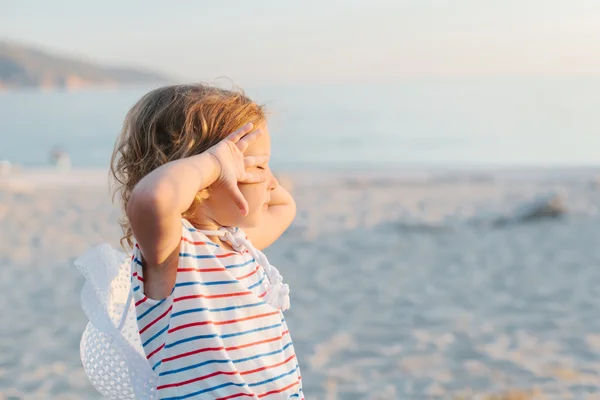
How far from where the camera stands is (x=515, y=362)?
3965 millimetres

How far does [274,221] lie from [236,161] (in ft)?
1.72

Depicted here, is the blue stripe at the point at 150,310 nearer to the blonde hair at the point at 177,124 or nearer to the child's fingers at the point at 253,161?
the blonde hair at the point at 177,124

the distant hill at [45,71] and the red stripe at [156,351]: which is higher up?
the distant hill at [45,71]

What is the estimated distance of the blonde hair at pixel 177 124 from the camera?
5.61ft

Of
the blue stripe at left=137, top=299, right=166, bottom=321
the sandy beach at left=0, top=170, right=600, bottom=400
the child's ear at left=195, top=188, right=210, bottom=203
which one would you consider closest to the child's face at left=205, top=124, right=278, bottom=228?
the child's ear at left=195, top=188, right=210, bottom=203

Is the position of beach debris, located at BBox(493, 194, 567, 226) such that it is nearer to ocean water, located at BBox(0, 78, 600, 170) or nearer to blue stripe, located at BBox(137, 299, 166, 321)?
blue stripe, located at BBox(137, 299, 166, 321)

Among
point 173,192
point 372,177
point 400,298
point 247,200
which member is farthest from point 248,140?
point 372,177

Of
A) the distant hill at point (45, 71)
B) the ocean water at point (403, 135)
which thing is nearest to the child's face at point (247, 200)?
the ocean water at point (403, 135)

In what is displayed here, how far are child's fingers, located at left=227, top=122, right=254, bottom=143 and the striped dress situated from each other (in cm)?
22

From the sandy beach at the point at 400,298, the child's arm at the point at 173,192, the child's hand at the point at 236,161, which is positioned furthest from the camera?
the sandy beach at the point at 400,298

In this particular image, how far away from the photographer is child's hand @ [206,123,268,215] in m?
1.62

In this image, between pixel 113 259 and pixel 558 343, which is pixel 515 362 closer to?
pixel 558 343

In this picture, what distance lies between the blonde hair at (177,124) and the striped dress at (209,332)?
161 millimetres

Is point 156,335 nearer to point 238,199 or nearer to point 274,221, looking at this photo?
point 238,199
